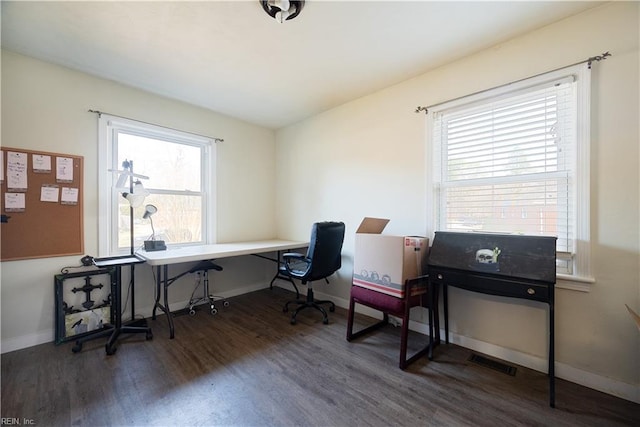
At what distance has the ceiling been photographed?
1666 mm

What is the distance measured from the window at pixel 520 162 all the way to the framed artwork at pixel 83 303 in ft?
10.8

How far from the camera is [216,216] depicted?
3.42m

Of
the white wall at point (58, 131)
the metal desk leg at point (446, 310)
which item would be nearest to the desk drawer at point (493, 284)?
the metal desk leg at point (446, 310)

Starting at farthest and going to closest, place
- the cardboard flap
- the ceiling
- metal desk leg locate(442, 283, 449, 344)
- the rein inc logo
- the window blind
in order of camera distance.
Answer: the cardboard flap, metal desk leg locate(442, 283, 449, 344), the window blind, the ceiling, the rein inc logo

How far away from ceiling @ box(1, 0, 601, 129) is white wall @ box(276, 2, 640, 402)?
163 mm

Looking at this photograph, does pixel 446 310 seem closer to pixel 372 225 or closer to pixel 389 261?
pixel 389 261

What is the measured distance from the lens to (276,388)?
1673 mm

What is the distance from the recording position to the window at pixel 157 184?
2549 millimetres

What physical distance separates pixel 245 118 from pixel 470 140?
287 cm

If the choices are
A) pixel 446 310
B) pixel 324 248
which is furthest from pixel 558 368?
pixel 324 248

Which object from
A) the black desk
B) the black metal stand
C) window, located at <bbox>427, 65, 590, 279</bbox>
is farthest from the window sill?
the black metal stand

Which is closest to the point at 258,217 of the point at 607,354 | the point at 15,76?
the point at 15,76

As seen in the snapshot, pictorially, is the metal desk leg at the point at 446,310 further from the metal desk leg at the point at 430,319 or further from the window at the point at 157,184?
the window at the point at 157,184

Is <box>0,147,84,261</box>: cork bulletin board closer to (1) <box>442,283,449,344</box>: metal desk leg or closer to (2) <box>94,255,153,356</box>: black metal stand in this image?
(2) <box>94,255,153,356</box>: black metal stand
